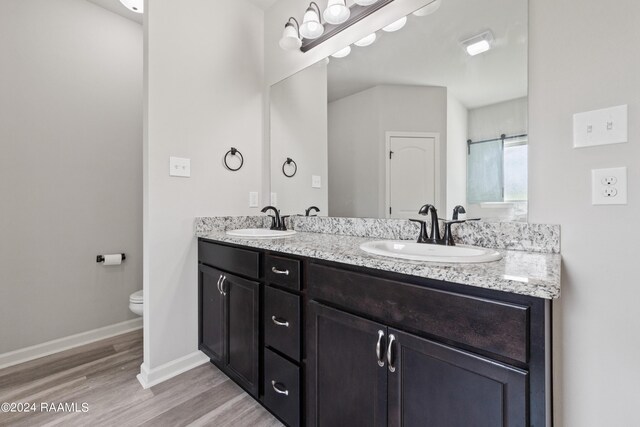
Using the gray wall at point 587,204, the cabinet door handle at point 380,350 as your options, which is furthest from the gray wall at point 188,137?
the gray wall at point 587,204

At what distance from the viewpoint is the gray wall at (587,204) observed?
2.88 feet

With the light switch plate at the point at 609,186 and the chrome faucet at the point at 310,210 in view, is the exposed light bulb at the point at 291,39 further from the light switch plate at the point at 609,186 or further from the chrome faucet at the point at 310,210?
the light switch plate at the point at 609,186

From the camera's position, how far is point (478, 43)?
4.01ft

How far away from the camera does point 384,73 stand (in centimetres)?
154

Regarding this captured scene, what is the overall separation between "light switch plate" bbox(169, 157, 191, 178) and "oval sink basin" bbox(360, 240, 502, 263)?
4.24 feet

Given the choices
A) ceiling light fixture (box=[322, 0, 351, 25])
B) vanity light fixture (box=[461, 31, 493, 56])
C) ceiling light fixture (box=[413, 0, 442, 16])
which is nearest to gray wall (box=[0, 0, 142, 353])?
ceiling light fixture (box=[322, 0, 351, 25])

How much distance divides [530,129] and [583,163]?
0.21 meters

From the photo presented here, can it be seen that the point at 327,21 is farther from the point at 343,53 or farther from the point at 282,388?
the point at 282,388

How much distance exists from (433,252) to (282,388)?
893mm

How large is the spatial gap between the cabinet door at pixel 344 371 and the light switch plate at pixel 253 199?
125 cm

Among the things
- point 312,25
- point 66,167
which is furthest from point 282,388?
point 66,167

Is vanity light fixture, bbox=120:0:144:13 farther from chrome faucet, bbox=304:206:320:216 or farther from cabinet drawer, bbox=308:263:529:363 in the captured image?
cabinet drawer, bbox=308:263:529:363

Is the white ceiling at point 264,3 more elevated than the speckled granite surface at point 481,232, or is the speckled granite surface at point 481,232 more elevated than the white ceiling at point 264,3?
the white ceiling at point 264,3

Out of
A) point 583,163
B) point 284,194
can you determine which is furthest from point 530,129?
point 284,194
